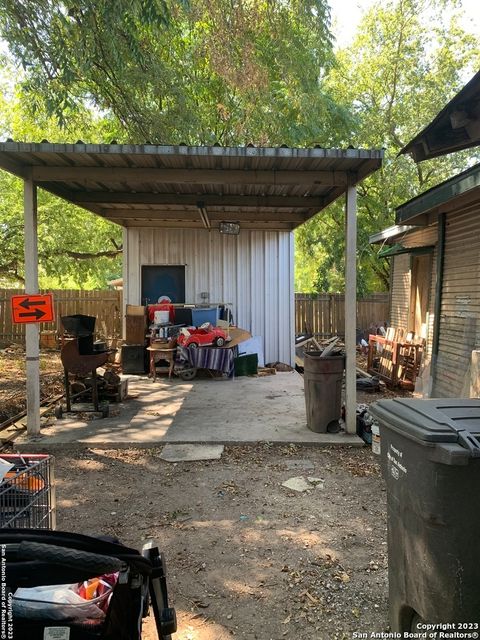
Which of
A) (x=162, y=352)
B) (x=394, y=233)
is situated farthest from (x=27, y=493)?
(x=394, y=233)

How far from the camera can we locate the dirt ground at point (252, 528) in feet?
7.74

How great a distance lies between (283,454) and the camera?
4.80m

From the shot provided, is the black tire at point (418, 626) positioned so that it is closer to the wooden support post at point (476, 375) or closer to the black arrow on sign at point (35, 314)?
the wooden support post at point (476, 375)

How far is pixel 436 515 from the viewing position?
5.61ft

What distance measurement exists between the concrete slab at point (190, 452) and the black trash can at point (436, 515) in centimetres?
292

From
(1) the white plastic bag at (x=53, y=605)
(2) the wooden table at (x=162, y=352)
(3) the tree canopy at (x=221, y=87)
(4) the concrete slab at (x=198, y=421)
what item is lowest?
(4) the concrete slab at (x=198, y=421)

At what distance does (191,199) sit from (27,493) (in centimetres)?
600

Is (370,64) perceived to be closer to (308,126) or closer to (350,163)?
(308,126)

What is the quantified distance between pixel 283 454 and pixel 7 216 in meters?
12.1

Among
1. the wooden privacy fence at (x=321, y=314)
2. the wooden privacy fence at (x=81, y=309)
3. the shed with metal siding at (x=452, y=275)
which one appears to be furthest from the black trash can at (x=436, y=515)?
the wooden privacy fence at (x=321, y=314)

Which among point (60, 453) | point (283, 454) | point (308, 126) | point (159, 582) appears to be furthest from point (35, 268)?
point (308, 126)

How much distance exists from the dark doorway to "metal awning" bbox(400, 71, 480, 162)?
6.51 m

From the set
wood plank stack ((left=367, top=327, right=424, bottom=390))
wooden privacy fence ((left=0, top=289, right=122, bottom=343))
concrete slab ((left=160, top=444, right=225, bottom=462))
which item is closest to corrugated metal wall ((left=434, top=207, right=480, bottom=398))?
wood plank stack ((left=367, top=327, right=424, bottom=390))

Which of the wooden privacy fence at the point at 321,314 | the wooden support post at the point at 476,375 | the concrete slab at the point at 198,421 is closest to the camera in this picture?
the wooden support post at the point at 476,375
